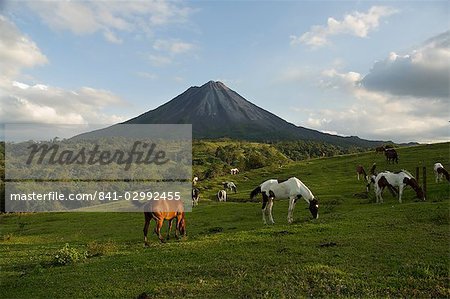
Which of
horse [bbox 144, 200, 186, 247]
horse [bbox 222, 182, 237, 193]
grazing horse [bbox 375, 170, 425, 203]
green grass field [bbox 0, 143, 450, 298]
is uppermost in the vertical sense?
grazing horse [bbox 375, 170, 425, 203]

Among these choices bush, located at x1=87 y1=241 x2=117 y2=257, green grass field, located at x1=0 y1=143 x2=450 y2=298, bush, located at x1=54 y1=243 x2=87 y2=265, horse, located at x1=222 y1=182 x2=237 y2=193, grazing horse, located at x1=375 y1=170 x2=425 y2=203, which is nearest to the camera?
green grass field, located at x1=0 y1=143 x2=450 y2=298

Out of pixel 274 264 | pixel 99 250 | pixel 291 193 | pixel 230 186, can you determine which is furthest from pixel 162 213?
pixel 230 186

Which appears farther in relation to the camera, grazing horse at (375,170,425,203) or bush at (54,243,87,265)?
grazing horse at (375,170,425,203)

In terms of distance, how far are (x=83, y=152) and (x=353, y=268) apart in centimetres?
9205

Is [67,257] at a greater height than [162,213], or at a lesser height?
lesser

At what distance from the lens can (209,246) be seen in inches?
557

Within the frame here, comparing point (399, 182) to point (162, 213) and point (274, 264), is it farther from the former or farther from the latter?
point (274, 264)

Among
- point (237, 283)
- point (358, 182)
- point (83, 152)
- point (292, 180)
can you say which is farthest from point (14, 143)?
point (237, 283)

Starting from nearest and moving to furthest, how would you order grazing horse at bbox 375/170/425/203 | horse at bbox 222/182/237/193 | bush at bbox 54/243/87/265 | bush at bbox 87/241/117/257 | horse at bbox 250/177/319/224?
bush at bbox 54/243/87/265
bush at bbox 87/241/117/257
horse at bbox 250/177/319/224
grazing horse at bbox 375/170/425/203
horse at bbox 222/182/237/193

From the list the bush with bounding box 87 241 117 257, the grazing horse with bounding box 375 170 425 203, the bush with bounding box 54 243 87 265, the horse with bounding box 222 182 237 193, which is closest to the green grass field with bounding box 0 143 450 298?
the bush with bounding box 87 241 117 257

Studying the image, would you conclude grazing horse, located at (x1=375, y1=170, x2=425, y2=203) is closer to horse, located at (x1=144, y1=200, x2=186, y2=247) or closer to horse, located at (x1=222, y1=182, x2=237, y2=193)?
horse, located at (x1=144, y1=200, x2=186, y2=247)

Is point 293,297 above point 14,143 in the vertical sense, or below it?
below

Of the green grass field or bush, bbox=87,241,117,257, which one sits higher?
the green grass field

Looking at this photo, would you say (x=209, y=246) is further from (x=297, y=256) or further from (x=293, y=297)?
(x=293, y=297)
